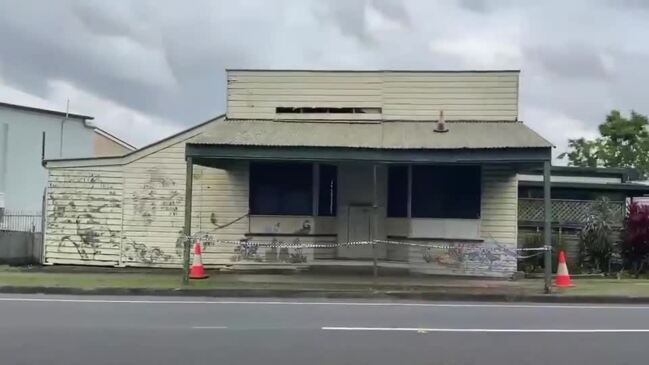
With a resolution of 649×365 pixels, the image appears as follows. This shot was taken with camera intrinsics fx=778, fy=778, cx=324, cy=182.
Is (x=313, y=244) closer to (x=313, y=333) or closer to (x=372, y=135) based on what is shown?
(x=372, y=135)

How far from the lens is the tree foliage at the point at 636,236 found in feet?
65.6

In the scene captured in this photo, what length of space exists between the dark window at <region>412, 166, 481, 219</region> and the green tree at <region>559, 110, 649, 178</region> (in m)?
33.1

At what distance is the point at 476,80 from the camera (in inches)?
734

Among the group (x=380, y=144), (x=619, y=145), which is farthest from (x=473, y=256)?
(x=619, y=145)

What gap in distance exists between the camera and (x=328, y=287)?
51.3 ft

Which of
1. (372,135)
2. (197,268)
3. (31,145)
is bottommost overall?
(197,268)

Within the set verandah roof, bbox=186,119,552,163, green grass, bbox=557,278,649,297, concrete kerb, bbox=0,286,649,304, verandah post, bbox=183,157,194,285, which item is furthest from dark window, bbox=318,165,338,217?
green grass, bbox=557,278,649,297

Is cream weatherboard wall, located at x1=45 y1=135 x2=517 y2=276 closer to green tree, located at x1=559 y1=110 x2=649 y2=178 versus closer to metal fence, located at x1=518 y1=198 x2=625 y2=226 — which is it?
metal fence, located at x1=518 y1=198 x2=625 y2=226

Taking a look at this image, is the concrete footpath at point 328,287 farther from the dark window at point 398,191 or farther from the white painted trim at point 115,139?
the white painted trim at point 115,139

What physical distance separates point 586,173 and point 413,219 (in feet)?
36.2

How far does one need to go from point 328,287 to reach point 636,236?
9.14 m

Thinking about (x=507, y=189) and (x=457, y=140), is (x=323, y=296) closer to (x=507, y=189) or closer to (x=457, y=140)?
(x=457, y=140)

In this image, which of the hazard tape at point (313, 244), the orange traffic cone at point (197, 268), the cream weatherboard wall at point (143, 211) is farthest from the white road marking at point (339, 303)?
the cream weatherboard wall at point (143, 211)

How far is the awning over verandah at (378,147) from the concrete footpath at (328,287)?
1609mm
